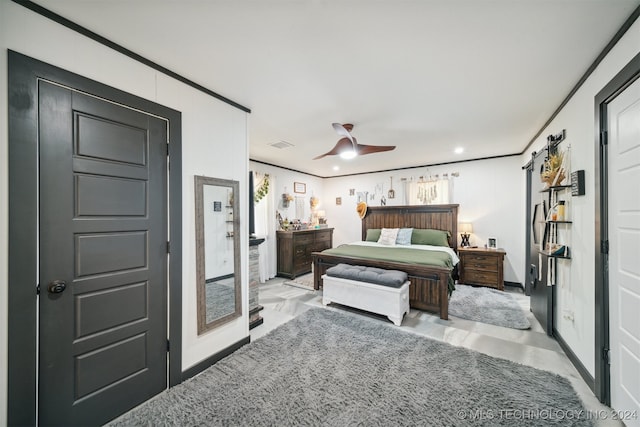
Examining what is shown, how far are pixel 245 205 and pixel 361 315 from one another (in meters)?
2.13

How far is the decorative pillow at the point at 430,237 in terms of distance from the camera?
4.82 meters

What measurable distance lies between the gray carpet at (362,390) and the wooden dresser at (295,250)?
264 cm

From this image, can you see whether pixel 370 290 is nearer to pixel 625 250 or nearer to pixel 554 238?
pixel 554 238

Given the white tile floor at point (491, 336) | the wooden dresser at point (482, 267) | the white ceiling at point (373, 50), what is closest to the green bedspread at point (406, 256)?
the white tile floor at point (491, 336)

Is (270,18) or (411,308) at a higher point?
(270,18)

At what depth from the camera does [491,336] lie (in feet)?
8.77

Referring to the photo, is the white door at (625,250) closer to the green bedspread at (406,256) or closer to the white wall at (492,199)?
the green bedspread at (406,256)

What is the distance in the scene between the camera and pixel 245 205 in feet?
8.43

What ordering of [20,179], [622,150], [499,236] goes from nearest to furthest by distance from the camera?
[20,179]
[622,150]
[499,236]

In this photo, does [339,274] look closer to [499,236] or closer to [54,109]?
[54,109]

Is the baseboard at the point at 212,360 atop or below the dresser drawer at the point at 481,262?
below

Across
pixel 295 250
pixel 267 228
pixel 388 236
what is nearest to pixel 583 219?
pixel 388 236

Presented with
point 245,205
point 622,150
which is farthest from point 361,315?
point 622,150

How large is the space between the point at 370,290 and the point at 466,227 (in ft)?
9.70
